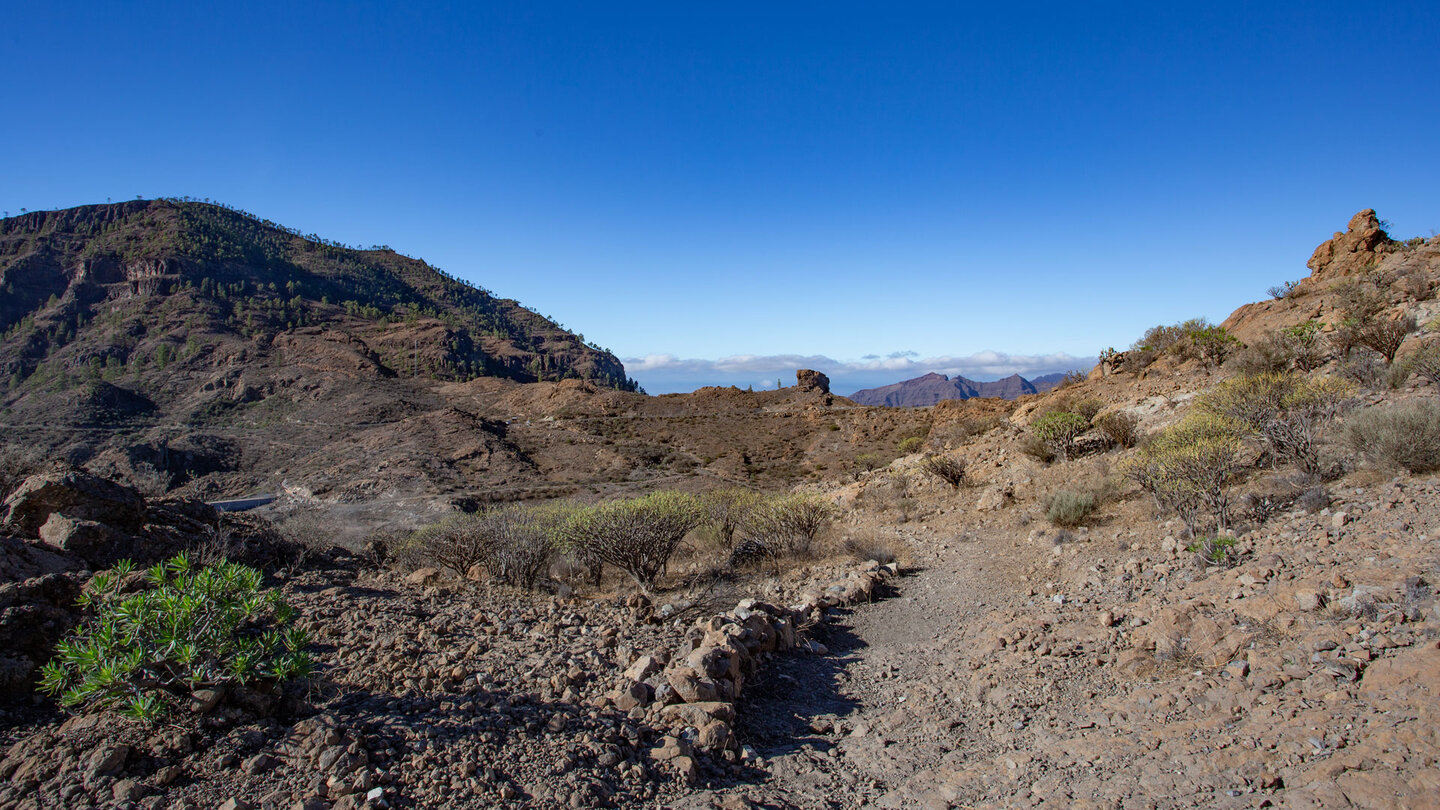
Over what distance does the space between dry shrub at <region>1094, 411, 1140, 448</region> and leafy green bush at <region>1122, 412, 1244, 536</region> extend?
19.7 feet

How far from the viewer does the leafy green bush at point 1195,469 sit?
8.75 m

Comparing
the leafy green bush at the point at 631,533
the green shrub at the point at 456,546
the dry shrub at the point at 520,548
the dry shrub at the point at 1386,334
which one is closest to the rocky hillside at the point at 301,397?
the green shrub at the point at 456,546

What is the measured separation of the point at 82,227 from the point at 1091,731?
105600 mm

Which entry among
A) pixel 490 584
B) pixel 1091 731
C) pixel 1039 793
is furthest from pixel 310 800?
pixel 490 584

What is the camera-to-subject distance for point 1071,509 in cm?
1153

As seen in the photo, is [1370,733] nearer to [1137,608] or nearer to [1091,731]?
[1091,731]

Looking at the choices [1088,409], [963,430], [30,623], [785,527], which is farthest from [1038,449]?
[30,623]

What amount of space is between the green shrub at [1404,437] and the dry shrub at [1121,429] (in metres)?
6.78

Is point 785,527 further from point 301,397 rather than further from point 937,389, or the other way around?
point 937,389

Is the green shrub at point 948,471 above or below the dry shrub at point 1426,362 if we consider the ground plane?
below

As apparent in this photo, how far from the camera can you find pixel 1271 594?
5.65 metres

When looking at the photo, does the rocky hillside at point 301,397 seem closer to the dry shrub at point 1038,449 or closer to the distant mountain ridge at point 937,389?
the dry shrub at point 1038,449

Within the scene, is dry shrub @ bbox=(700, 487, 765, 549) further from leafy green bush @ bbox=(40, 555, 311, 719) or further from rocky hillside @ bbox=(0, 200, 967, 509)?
rocky hillside @ bbox=(0, 200, 967, 509)

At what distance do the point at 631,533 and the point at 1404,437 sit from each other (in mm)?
10822
